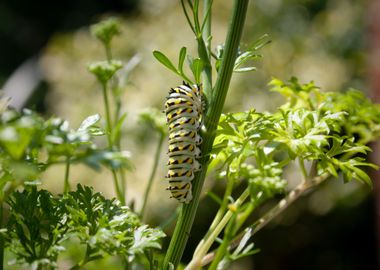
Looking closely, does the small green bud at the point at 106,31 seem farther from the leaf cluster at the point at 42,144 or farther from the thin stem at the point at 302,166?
the leaf cluster at the point at 42,144

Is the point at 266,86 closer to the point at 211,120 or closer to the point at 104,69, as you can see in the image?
the point at 104,69

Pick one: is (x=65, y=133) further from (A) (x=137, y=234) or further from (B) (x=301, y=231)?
(B) (x=301, y=231)

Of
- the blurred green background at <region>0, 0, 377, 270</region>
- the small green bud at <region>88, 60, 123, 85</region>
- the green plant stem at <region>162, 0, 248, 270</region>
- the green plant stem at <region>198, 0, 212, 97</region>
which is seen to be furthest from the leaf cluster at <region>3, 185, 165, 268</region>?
the blurred green background at <region>0, 0, 377, 270</region>

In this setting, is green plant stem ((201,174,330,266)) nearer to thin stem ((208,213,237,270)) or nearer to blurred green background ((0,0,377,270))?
thin stem ((208,213,237,270))

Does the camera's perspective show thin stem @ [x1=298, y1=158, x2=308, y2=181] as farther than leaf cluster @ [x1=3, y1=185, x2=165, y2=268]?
Yes

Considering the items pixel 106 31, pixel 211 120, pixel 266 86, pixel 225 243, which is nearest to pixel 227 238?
pixel 225 243

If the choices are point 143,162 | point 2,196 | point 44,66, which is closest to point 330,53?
point 143,162
